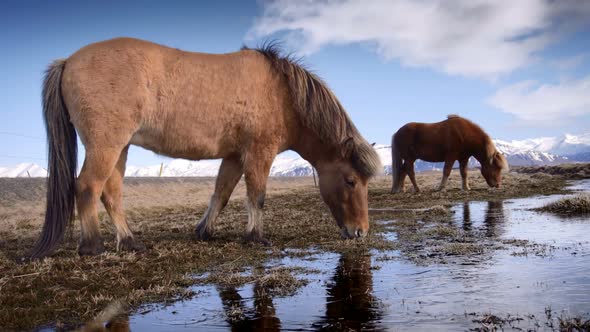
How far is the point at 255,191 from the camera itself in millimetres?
7340

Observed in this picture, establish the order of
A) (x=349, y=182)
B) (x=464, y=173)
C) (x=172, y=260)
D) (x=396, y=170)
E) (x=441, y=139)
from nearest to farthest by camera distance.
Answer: (x=172, y=260) < (x=349, y=182) < (x=464, y=173) < (x=441, y=139) < (x=396, y=170)

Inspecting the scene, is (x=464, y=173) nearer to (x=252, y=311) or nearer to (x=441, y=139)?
(x=441, y=139)

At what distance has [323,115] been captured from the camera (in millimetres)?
7684

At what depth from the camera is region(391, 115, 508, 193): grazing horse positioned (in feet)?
65.0

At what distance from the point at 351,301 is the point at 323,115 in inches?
172

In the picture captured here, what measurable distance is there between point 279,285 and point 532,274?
230cm

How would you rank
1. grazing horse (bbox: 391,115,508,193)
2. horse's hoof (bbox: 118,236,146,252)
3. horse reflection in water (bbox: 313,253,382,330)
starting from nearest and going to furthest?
horse reflection in water (bbox: 313,253,382,330) < horse's hoof (bbox: 118,236,146,252) < grazing horse (bbox: 391,115,508,193)

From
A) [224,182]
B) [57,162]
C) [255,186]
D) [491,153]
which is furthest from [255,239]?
[491,153]

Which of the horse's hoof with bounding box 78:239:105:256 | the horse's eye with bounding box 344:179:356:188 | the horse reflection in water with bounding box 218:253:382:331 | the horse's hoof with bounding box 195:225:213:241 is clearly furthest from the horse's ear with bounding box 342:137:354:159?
the horse's hoof with bounding box 78:239:105:256

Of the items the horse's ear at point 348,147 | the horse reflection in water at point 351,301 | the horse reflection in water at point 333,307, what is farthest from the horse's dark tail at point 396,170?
the horse reflection in water at point 333,307

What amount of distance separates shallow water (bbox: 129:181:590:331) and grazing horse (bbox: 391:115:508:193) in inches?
573

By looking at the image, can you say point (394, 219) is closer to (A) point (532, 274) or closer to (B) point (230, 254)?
(B) point (230, 254)

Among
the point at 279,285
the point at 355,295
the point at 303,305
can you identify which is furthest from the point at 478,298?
the point at 279,285

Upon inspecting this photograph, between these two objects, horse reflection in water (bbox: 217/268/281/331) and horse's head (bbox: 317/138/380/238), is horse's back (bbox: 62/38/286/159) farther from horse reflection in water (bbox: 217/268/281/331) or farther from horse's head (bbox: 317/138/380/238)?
horse reflection in water (bbox: 217/268/281/331)
